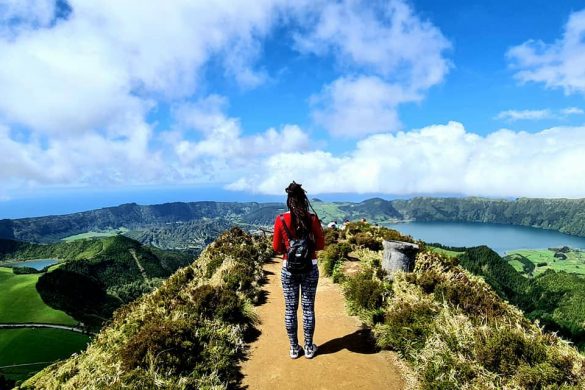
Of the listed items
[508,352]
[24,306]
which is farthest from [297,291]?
[24,306]

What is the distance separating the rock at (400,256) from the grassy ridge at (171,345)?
547 centimetres

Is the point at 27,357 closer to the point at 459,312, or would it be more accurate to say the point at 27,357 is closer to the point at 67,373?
the point at 67,373

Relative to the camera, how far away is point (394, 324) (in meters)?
9.98

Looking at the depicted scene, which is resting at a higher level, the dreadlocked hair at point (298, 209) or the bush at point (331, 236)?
the dreadlocked hair at point (298, 209)

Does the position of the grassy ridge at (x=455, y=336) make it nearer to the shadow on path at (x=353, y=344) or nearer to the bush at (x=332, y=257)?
the shadow on path at (x=353, y=344)

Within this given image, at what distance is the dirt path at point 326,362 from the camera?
8.05 metres

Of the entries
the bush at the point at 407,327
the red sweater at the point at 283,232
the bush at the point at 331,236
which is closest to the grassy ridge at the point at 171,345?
the red sweater at the point at 283,232

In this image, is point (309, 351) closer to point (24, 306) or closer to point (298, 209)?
point (298, 209)

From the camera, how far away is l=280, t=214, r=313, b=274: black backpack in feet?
26.0

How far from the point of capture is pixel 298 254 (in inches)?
313

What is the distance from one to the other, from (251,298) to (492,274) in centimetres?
17118

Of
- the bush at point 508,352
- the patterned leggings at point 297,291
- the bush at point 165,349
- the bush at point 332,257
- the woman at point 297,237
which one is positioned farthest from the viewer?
the bush at point 332,257

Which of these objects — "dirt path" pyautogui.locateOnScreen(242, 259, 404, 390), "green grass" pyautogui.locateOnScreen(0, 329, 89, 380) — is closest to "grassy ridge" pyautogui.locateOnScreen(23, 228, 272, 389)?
"dirt path" pyautogui.locateOnScreen(242, 259, 404, 390)

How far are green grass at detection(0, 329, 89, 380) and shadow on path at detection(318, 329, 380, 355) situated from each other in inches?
3620
